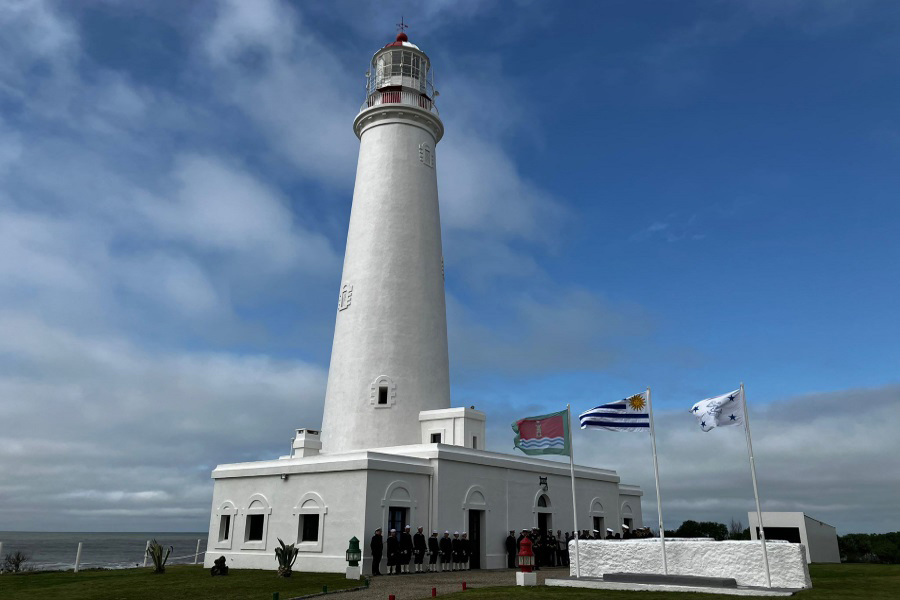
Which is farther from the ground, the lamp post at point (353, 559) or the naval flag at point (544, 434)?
the naval flag at point (544, 434)

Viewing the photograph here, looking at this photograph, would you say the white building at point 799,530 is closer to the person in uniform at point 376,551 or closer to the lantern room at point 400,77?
the person in uniform at point 376,551

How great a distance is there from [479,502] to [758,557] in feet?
32.0

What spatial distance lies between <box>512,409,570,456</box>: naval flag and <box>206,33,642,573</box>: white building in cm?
390

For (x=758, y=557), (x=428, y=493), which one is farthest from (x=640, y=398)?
(x=428, y=493)

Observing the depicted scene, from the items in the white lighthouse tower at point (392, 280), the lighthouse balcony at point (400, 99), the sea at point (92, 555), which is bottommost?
the sea at point (92, 555)

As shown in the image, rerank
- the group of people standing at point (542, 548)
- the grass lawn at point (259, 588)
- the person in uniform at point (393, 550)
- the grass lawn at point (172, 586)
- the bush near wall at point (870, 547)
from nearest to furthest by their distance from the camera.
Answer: the grass lawn at point (259, 588) → the grass lawn at point (172, 586) → the person in uniform at point (393, 550) → the group of people standing at point (542, 548) → the bush near wall at point (870, 547)

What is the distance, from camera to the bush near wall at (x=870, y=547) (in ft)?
104

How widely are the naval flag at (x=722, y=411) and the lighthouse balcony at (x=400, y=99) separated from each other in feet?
57.3

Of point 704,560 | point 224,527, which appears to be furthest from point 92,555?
point 704,560

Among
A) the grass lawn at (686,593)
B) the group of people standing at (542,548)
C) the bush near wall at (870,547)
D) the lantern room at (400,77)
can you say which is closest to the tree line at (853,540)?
the bush near wall at (870,547)

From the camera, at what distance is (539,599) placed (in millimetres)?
13391

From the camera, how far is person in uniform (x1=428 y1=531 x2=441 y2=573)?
20922mm

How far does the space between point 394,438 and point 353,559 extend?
615cm

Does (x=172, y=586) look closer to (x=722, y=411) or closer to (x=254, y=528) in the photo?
(x=254, y=528)
